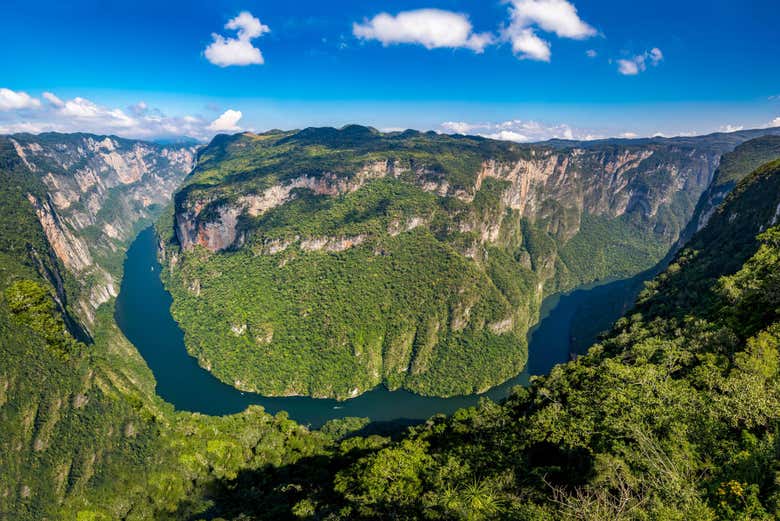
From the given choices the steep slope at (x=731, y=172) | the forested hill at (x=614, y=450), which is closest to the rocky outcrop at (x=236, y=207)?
the steep slope at (x=731, y=172)

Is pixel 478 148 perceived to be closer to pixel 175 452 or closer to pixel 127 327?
pixel 127 327

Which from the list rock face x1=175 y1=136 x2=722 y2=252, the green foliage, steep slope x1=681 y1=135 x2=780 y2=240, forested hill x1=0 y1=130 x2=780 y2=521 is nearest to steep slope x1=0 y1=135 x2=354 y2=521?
forested hill x1=0 y1=130 x2=780 y2=521

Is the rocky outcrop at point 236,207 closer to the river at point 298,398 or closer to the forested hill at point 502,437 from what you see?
the river at point 298,398

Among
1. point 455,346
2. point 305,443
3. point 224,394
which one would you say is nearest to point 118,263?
point 224,394

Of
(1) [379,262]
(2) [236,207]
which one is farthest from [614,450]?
(2) [236,207]

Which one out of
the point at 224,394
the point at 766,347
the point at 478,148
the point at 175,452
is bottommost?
the point at 224,394

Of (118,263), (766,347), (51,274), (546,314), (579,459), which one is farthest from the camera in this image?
(118,263)
